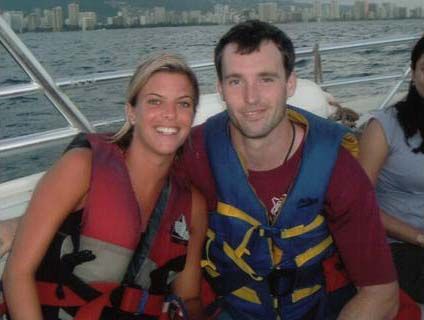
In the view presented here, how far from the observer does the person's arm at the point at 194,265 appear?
2043 mm

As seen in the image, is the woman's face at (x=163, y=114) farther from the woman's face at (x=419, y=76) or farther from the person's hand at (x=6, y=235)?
the woman's face at (x=419, y=76)

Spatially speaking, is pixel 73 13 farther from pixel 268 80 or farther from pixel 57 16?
pixel 268 80

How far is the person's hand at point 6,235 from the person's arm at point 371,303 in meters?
1.07

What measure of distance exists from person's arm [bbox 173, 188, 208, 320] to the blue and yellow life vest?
0.04 m

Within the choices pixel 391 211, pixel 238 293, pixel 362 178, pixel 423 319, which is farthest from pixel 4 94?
pixel 423 319

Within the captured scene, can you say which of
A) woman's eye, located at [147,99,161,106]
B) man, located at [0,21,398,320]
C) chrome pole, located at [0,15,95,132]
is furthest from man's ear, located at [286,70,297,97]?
chrome pole, located at [0,15,95,132]

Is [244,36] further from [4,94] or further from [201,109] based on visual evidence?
[4,94]

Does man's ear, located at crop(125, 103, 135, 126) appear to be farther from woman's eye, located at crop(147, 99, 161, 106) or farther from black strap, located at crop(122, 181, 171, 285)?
black strap, located at crop(122, 181, 171, 285)

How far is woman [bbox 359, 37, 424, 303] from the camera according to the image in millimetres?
2334

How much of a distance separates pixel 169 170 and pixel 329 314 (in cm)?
73

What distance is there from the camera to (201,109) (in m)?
2.80

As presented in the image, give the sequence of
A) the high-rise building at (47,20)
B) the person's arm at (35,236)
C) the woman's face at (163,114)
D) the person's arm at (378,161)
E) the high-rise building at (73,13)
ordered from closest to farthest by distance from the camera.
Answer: the person's arm at (35,236), the woman's face at (163,114), the person's arm at (378,161), the high-rise building at (47,20), the high-rise building at (73,13)

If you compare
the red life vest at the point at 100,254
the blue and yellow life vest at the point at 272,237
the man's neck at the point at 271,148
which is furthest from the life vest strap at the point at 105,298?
the man's neck at the point at 271,148

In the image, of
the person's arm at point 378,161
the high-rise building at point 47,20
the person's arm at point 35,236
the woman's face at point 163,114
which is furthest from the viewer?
the high-rise building at point 47,20
